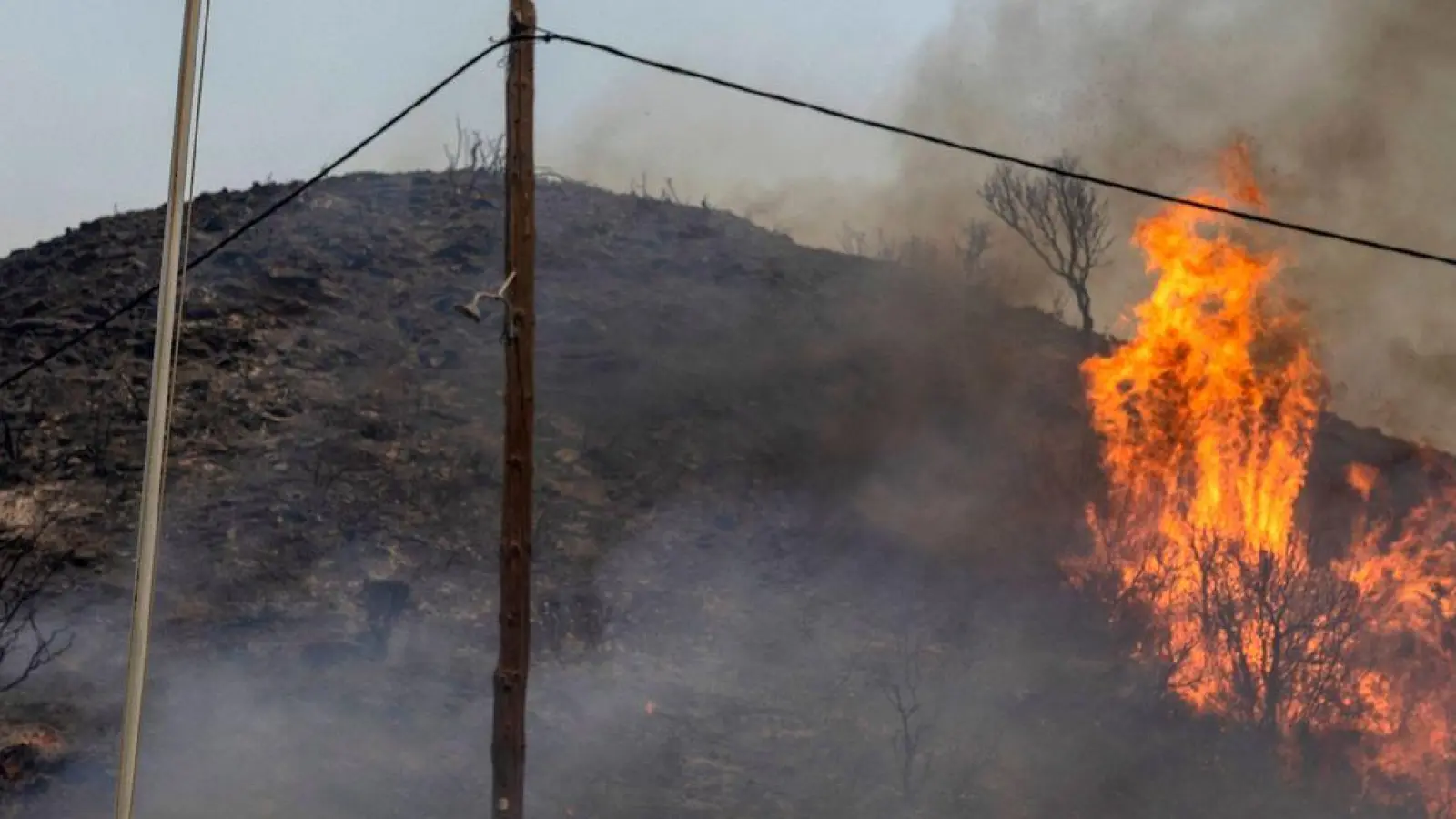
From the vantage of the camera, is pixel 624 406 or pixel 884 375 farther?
pixel 884 375

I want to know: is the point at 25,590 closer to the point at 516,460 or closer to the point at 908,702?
the point at 516,460

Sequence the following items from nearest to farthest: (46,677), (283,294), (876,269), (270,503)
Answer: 1. (46,677)
2. (270,503)
3. (283,294)
4. (876,269)

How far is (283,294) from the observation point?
2408cm

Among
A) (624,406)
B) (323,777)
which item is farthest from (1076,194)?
(323,777)

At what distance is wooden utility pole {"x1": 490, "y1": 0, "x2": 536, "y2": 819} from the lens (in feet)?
24.5

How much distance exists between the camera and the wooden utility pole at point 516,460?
7465 mm

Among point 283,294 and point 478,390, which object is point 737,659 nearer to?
point 478,390

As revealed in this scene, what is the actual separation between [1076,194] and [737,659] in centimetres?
1280

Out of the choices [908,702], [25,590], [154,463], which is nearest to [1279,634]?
[908,702]

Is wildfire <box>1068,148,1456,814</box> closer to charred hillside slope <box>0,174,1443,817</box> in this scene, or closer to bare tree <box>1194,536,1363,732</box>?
bare tree <box>1194,536,1363,732</box>

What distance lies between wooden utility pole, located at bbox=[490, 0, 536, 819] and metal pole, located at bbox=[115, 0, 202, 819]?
194cm

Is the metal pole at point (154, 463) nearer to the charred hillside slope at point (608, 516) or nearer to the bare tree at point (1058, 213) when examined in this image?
the charred hillside slope at point (608, 516)

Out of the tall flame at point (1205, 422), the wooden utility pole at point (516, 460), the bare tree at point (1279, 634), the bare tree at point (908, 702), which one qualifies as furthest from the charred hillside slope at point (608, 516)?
the wooden utility pole at point (516, 460)

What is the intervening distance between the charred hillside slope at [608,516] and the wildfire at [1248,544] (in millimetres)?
843
